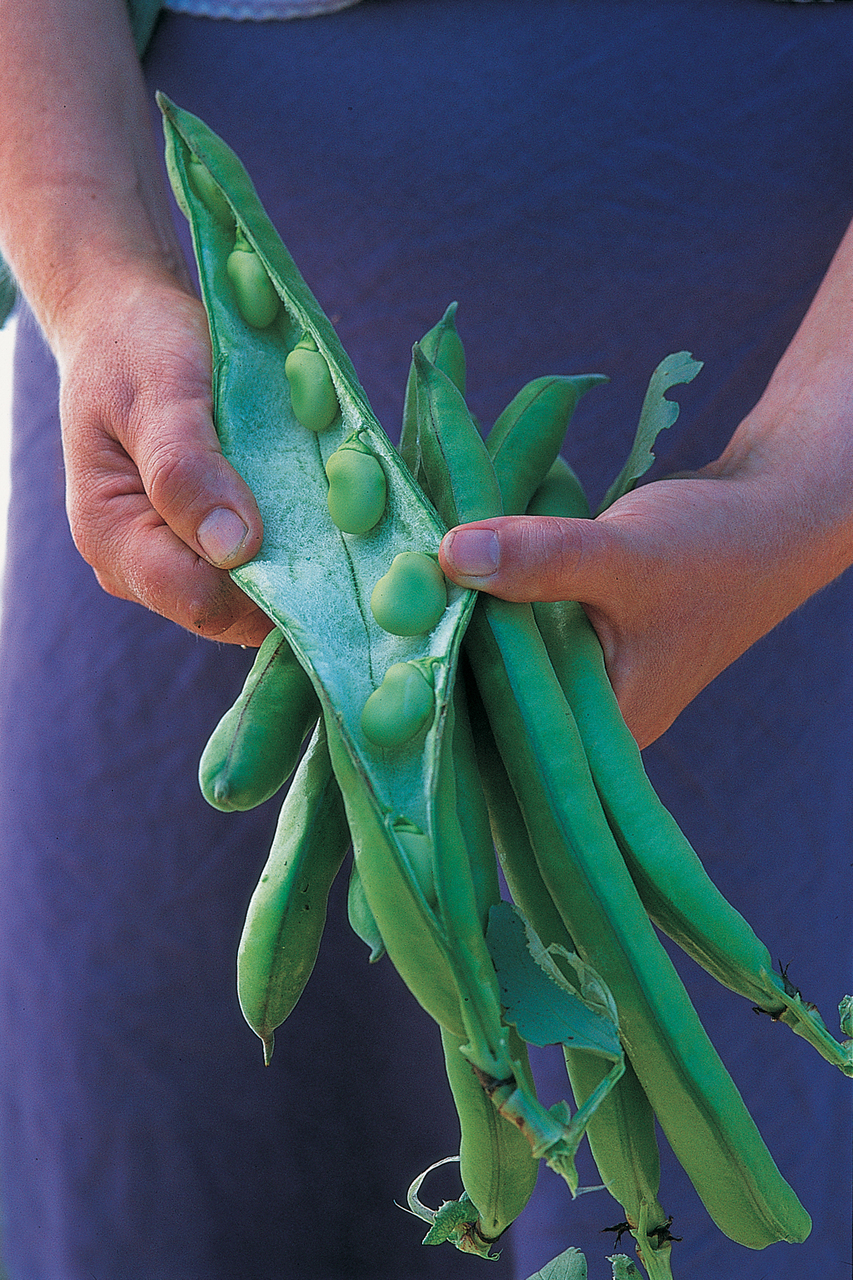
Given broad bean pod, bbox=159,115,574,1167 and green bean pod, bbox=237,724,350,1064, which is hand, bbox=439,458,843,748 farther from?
green bean pod, bbox=237,724,350,1064

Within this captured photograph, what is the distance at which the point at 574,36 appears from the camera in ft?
3.90

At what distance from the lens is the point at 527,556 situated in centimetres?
71

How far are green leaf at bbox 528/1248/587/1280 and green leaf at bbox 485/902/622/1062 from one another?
0.35m

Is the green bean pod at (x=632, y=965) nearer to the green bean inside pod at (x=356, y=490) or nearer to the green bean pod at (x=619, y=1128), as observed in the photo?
the green bean pod at (x=619, y=1128)

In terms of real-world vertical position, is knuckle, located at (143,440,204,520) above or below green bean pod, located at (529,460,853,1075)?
above

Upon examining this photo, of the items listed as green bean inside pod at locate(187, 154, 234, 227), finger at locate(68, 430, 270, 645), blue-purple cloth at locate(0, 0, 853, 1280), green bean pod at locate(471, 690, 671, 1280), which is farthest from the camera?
blue-purple cloth at locate(0, 0, 853, 1280)

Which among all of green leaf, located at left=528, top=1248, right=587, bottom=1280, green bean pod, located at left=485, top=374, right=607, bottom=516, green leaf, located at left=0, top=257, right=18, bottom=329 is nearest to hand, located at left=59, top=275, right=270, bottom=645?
green bean pod, located at left=485, top=374, right=607, bottom=516

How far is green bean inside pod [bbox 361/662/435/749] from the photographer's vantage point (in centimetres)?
66

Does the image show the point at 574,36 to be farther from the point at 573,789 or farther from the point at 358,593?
the point at 573,789

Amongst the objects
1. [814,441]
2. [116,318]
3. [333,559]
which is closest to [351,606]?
[333,559]

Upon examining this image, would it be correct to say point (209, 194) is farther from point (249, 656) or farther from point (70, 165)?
point (249, 656)

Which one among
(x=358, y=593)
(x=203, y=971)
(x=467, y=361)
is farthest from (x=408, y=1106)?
(x=467, y=361)

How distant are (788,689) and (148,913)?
78 cm

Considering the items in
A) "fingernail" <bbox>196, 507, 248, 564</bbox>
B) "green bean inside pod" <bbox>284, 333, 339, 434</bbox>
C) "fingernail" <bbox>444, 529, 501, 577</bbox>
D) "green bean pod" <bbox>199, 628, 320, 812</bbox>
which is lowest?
"green bean pod" <bbox>199, 628, 320, 812</bbox>
